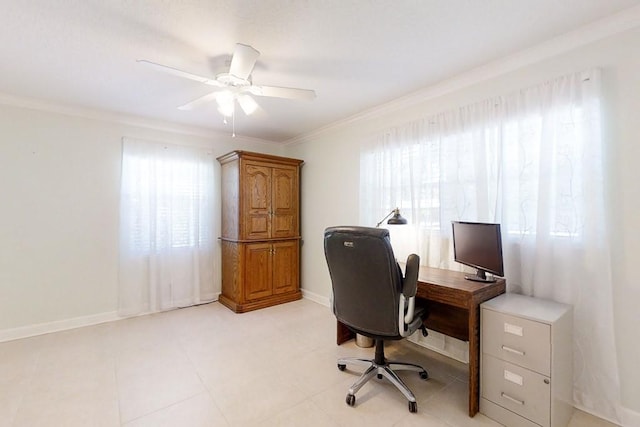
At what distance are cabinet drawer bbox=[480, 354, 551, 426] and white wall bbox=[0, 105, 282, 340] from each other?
3.90 m

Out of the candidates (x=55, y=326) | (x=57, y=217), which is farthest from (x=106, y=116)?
(x=55, y=326)

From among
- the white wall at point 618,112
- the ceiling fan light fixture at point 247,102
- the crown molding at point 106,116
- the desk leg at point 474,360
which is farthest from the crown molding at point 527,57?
the crown molding at point 106,116

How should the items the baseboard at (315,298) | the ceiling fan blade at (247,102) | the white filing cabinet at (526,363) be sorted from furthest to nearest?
the baseboard at (315,298) < the ceiling fan blade at (247,102) < the white filing cabinet at (526,363)

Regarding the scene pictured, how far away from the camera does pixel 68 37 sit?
6.20 ft

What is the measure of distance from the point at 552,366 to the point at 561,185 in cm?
114

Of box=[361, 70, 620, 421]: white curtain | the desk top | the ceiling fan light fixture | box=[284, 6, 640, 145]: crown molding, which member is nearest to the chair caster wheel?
the desk top

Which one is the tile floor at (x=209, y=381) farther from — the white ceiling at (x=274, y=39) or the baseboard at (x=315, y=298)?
the white ceiling at (x=274, y=39)

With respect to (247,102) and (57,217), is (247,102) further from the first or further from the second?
(57,217)

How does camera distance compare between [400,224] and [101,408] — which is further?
[400,224]

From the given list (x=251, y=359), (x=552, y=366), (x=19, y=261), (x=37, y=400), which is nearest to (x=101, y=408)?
(x=37, y=400)

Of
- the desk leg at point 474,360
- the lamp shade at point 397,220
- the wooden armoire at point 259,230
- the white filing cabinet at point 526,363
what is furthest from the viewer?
the wooden armoire at point 259,230

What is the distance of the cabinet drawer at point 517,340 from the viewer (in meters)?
1.59

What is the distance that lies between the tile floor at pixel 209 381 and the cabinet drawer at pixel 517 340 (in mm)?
450

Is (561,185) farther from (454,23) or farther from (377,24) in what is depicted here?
(377,24)
